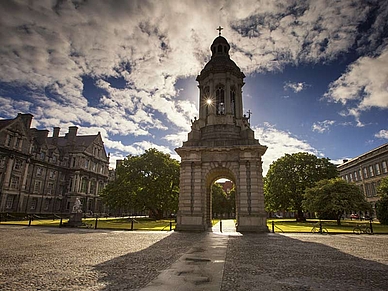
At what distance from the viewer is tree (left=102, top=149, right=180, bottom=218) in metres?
43.5

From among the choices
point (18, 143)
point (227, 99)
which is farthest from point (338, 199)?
point (18, 143)

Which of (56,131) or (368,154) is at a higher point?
(56,131)

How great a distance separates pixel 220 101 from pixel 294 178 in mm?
26178

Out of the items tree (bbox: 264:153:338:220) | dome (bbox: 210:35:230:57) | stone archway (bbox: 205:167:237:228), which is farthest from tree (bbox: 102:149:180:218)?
dome (bbox: 210:35:230:57)

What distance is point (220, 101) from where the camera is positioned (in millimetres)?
29438

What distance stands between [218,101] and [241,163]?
907cm

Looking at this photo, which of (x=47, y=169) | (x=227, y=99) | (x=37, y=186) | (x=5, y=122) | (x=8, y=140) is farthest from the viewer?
(x=47, y=169)

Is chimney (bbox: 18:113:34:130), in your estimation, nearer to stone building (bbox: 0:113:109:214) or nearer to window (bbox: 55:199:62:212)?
stone building (bbox: 0:113:109:214)

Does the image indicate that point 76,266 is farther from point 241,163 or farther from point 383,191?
point 383,191

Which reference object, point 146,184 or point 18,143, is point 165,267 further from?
point 18,143

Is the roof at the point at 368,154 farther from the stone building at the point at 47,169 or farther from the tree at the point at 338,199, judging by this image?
the stone building at the point at 47,169

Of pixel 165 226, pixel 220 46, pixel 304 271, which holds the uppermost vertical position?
pixel 220 46

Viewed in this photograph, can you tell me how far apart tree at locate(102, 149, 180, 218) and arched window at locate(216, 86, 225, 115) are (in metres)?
21.7

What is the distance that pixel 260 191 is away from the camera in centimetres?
2320
